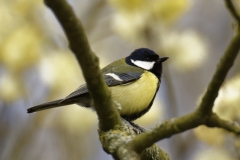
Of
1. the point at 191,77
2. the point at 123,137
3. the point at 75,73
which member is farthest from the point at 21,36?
the point at 191,77

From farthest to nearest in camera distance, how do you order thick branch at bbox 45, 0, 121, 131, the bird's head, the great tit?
A: the bird's head
the great tit
thick branch at bbox 45, 0, 121, 131

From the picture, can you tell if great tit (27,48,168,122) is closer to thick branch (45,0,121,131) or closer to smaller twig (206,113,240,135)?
thick branch (45,0,121,131)

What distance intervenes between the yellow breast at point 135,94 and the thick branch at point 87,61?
713 millimetres

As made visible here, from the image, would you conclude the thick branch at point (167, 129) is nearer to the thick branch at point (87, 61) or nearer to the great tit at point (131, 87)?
the thick branch at point (87, 61)

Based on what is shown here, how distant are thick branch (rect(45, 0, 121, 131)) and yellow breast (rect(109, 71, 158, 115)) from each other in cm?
71

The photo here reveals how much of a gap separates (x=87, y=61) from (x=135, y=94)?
1074mm

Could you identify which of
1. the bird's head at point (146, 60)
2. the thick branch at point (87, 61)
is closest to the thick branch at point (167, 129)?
the thick branch at point (87, 61)

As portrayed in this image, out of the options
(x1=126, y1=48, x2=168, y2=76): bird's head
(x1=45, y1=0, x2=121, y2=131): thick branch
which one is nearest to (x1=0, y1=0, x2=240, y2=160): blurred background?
(x1=126, y1=48, x2=168, y2=76): bird's head

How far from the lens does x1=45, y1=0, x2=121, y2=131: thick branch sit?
0.97 meters

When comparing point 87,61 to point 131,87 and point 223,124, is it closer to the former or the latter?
point 223,124

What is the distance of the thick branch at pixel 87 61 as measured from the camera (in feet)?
3.18

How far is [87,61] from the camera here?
1.10 metres

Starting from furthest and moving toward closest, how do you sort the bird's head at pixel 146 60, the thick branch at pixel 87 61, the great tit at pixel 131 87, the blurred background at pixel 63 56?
the bird's head at pixel 146 60, the great tit at pixel 131 87, the blurred background at pixel 63 56, the thick branch at pixel 87 61

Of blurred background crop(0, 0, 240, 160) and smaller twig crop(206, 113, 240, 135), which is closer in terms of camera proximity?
smaller twig crop(206, 113, 240, 135)
